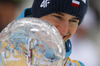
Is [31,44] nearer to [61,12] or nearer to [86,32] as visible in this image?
[61,12]

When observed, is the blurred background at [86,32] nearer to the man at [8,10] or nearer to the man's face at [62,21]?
the man at [8,10]

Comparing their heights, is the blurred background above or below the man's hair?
below

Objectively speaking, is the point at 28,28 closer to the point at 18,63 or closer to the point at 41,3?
the point at 18,63

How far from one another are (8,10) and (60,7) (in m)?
1.37

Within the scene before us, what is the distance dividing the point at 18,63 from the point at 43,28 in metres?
0.09

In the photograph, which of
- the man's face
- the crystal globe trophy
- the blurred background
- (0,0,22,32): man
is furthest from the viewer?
the blurred background

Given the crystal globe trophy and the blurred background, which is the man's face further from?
the blurred background

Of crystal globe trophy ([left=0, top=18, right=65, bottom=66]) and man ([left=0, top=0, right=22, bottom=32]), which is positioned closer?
crystal globe trophy ([left=0, top=18, right=65, bottom=66])

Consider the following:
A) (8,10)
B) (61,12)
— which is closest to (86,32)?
(8,10)

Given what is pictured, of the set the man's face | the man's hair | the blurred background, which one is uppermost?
the man's hair

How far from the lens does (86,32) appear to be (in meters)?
2.22

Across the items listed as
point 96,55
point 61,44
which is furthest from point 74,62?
point 96,55

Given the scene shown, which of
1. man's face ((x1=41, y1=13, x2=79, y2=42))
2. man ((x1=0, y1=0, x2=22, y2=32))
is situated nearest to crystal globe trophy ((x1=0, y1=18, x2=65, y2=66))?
man's face ((x1=41, y1=13, x2=79, y2=42))

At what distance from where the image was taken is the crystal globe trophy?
0.39 meters
